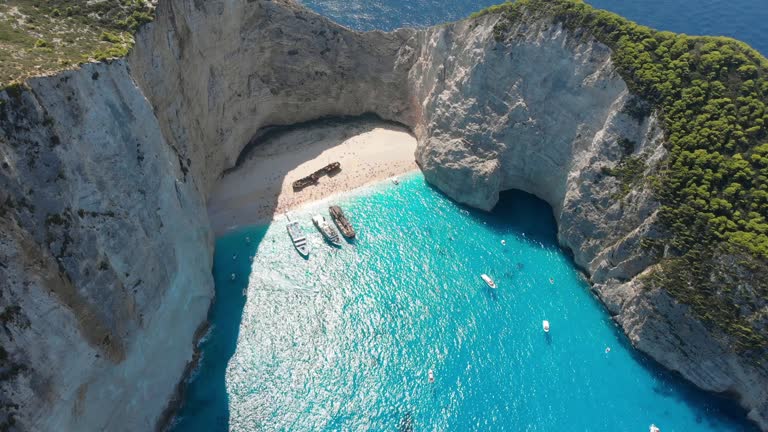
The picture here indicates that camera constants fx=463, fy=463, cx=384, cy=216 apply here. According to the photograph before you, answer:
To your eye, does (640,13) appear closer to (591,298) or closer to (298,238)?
(591,298)

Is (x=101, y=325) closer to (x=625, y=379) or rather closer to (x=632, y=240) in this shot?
(x=625, y=379)

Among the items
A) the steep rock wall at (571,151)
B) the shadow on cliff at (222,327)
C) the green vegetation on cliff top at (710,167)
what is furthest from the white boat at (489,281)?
the shadow on cliff at (222,327)

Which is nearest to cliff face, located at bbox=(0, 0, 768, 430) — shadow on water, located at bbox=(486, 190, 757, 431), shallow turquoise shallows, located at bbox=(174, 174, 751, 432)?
shadow on water, located at bbox=(486, 190, 757, 431)

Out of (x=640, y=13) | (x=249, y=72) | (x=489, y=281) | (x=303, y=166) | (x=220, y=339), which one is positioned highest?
(x=640, y=13)

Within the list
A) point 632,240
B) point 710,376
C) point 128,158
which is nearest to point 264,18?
point 128,158

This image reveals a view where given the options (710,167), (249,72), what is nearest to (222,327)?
(249,72)
